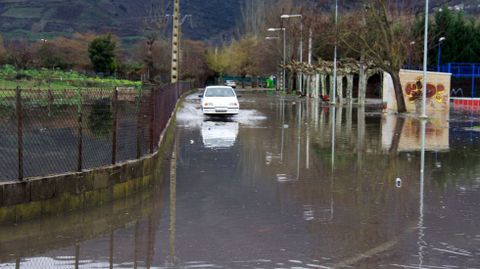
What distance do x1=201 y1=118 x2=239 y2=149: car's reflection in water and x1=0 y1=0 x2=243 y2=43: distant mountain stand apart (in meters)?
95.1

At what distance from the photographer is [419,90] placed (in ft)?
149

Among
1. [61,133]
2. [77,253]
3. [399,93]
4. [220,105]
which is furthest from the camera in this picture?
[399,93]

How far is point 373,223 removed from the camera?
35.3ft

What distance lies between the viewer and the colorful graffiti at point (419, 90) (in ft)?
149

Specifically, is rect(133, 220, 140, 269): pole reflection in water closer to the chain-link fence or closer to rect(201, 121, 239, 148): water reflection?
the chain-link fence

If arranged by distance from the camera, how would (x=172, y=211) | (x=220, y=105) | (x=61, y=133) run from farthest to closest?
(x=220, y=105) < (x=61, y=133) < (x=172, y=211)

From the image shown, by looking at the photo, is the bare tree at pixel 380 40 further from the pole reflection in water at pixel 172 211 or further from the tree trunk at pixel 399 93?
the pole reflection in water at pixel 172 211

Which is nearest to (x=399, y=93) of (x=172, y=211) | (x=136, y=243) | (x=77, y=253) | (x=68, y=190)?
(x=172, y=211)

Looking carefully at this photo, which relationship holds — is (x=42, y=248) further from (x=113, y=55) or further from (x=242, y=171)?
(x=113, y=55)

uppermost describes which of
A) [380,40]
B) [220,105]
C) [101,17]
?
[101,17]

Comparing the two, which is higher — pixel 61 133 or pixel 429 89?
pixel 429 89

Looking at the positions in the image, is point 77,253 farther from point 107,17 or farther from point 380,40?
point 107,17

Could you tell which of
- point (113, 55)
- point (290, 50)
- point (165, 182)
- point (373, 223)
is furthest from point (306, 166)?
point (290, 50)

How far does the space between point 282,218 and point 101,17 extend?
151266 mm
